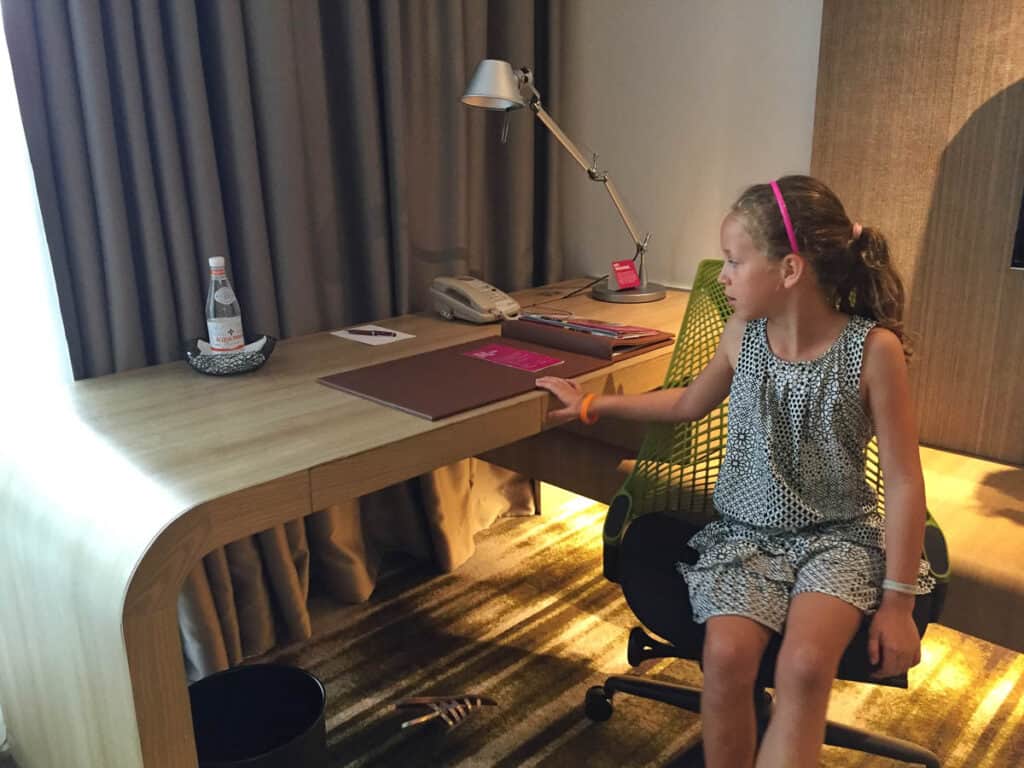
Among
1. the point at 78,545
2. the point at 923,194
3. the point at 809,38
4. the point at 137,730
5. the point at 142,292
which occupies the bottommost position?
the point at 137,730

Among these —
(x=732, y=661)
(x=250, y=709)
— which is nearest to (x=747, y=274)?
(x=732, y=661)

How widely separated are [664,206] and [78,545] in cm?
177

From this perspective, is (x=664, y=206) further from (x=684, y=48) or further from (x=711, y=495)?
(x=711, y=495)

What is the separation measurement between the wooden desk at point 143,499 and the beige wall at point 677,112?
0.83 m

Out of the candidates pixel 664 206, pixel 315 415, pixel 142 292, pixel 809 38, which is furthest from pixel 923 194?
pixel 142 292

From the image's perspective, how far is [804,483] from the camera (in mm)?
1390

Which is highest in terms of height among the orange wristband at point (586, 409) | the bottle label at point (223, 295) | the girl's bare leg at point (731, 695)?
the bottle label at point (223, 295)

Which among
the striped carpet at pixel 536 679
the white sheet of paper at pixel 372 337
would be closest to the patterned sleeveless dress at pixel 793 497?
the striped carpet at pixel 536 679

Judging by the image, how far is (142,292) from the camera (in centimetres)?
183

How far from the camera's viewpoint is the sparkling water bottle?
1664mm

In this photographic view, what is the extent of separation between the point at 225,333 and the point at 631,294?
3.44ft

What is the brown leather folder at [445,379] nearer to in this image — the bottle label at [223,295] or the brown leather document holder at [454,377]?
the brown leather document holder at [454,377]

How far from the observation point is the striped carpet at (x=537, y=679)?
1.69 m

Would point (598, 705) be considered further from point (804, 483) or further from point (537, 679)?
point (804, 483)
